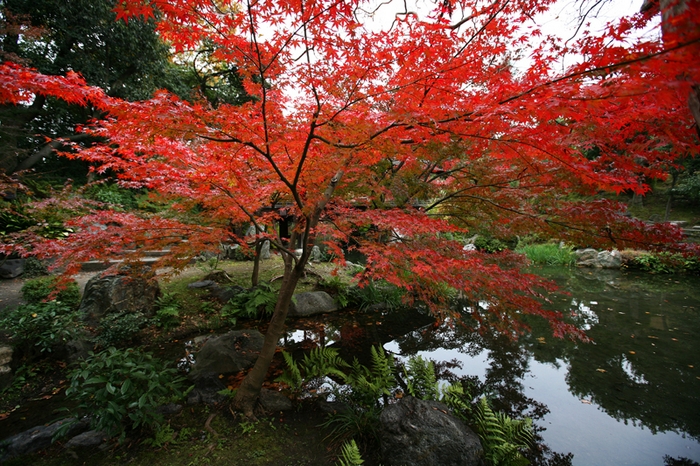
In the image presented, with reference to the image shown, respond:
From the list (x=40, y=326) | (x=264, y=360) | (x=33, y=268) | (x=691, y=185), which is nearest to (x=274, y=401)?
(x=264, y=360)

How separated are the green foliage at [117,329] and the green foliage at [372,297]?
4.04m

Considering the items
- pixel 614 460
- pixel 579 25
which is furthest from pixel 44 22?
pixel 614 460

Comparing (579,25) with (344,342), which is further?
(344,342)

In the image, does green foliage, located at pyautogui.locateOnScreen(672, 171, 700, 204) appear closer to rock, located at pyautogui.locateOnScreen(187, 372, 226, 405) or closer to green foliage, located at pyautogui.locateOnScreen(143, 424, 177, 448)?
rock, located at pyautogui.locateOnScreen(187, 372, 226, 405)

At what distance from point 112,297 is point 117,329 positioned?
0.80 meters

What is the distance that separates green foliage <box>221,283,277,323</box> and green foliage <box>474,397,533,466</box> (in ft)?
13.2

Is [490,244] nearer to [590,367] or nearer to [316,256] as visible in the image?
[316,256]

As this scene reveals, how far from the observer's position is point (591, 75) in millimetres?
1805

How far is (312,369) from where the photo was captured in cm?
361

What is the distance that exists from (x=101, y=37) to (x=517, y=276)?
13575 millimetres

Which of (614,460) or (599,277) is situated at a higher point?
(599,277)

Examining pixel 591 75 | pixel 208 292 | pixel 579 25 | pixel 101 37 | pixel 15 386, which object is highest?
pixel 101 37

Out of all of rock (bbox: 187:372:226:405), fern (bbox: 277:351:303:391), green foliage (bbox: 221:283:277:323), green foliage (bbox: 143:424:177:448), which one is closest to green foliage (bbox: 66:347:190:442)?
green foliage (bbox: 143:424:177:448)

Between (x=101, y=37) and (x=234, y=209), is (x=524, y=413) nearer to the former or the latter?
(x=234, y=209)
